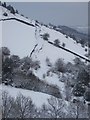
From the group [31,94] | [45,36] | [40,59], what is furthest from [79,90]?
[45,36]

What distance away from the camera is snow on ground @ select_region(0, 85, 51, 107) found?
1177 centimetres

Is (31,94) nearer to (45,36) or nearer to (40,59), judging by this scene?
(40,59)

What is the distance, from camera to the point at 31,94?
41.0ft

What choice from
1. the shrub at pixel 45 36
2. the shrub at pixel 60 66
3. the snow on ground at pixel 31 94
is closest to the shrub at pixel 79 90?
the snow on ground at pixel 31 94

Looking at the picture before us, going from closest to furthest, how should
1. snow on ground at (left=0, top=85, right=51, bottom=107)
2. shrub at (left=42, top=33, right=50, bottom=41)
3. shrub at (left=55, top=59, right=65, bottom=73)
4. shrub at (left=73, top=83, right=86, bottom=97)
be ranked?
snow on ground at (left=0, top=85, right=51, bottom=107) → shrub at (left=73, top=83, right=86, bottom=97) → shrub at (left=55, top=59, right=65, bottom=73) → shrub at (left=42, top=33, right=50, bottom=41)

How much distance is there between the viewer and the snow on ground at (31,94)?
463 inches

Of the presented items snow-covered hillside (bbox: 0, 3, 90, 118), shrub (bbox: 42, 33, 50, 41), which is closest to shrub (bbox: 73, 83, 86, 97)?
snow-covered hillside (bbox: 0, 3, 90, 118)

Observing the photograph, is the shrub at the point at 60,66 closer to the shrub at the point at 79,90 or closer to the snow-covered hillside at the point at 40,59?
the snow-covered hillside at the point at 40,59

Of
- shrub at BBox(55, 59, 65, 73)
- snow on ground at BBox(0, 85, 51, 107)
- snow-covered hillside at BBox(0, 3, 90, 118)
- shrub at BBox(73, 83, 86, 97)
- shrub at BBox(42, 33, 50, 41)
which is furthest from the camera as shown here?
shrub at BBox(42, 33, 50, 41)

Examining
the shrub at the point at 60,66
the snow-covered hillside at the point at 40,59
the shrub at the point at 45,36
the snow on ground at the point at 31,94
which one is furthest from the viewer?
the shrub at the point at 45,36

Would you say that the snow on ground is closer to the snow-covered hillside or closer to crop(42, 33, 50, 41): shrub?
the snow-covered hillside

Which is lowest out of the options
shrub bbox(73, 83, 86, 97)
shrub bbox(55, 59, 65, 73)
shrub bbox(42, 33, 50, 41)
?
shrub bbox(73, 83, 86, 97)

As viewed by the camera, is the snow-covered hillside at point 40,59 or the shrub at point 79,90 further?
the shrub at point 79,90

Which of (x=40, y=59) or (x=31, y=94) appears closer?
(x=31, y=94)
